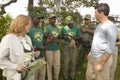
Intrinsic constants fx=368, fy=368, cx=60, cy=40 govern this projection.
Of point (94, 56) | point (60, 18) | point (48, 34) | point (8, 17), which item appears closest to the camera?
point (94, 56)

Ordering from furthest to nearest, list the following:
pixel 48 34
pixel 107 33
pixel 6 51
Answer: pixel 48 34 → pixel 107 33 → pixel 6 51

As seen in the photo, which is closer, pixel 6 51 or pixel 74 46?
pixel 6 51

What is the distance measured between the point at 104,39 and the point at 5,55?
1674mm

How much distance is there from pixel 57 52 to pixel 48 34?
1.87 feet

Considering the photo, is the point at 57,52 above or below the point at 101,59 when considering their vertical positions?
below

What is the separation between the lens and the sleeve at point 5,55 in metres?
4.93

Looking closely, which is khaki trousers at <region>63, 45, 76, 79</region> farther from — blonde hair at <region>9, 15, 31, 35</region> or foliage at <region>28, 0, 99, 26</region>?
blonde hair at <region>9, 15, 31, 35</region>

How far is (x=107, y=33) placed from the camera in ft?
18.6

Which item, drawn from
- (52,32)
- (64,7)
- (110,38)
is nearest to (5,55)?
(110,38)

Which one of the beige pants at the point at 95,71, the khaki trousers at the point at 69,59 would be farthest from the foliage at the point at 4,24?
the beige pants at the point at 95,71

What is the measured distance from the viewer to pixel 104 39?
5789 mm

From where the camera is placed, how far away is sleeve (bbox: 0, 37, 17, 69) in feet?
16.2

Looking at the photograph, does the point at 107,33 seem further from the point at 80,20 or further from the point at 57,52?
the point at 80,20

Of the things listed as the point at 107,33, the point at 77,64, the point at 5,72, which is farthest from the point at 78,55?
the point at 5,72
